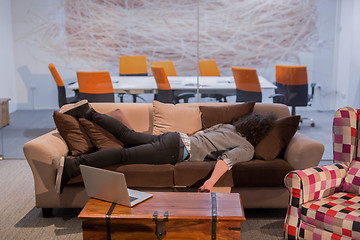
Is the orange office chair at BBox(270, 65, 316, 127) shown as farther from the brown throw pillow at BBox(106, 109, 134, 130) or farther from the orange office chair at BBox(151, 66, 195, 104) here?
the brown throw pillow at BBox(106, 109, 134, 130)

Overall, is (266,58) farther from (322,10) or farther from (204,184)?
(204,184)

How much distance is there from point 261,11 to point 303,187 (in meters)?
2.68

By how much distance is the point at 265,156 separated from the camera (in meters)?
3.50

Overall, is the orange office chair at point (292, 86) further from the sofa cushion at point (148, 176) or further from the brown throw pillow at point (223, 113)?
the sofa cushion at point (148, 176)

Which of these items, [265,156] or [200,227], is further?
[265,156]

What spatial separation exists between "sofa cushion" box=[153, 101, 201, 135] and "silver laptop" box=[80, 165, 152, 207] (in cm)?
121

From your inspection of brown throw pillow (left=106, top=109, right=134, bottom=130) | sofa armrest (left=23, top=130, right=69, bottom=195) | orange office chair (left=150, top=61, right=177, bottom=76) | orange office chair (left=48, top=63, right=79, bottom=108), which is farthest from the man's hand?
orange office chair (left=48, top=63, right=79, bottom=108)

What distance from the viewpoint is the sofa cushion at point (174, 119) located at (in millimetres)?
3895

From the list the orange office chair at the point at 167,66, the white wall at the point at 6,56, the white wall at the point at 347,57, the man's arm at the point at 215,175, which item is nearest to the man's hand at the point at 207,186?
the man's arm at the point at 215,175

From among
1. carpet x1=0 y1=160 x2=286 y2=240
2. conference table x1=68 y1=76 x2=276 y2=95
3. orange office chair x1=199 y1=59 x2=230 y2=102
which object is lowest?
carpet x1=0 y1=160 x2=286 y2=240

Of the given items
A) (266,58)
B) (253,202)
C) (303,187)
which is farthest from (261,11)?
(303,187)

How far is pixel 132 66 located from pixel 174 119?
4.44 ft

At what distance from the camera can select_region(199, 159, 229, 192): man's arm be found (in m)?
3.18

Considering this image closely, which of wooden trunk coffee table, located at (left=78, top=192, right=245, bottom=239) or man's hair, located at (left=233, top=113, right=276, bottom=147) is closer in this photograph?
wooden trunk coffee table, located at (left=78, top=192, right=245, bottom=239)
